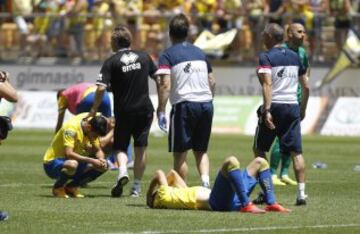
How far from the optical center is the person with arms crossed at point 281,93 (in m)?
15.7

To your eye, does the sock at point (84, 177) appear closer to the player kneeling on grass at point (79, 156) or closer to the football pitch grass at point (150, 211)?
the player kneeling on grass at point (79, 156)

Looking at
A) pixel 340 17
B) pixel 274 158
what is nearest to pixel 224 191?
pixel 274 158

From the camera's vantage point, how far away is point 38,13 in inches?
1586

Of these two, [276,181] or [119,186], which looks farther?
[276,181]

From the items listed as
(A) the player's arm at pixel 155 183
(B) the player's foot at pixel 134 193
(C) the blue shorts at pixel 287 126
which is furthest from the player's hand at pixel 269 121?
(B) the player's foot at pixel 134 193

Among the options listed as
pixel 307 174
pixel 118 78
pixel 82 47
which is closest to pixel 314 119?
pixel 82 47

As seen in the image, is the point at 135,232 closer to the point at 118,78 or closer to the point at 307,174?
the point at 118,78

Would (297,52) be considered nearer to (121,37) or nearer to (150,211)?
(121,37)

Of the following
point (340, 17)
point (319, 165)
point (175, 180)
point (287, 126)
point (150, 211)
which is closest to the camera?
point (150, 211)

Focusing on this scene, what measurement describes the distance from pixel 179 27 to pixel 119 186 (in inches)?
91.3

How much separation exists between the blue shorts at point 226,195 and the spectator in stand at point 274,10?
21704 millimetres

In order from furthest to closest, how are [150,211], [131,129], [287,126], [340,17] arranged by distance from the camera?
[340,17] → [131,129] → [287,126] → [150,211]

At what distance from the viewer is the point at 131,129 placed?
17.1m

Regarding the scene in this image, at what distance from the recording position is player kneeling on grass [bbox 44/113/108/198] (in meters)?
16.5
